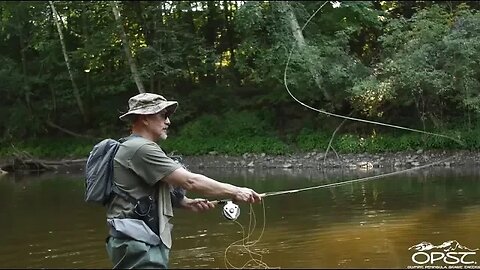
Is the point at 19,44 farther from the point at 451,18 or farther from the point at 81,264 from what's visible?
the point at 81,264

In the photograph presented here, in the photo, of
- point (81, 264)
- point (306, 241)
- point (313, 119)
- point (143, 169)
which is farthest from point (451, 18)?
point (143, 169)

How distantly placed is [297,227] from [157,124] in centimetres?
457

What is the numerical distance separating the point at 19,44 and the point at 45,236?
1793cm

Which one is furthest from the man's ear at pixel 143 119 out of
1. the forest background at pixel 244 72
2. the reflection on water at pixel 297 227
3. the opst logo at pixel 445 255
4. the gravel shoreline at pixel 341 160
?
the forest background at pixel 244 72

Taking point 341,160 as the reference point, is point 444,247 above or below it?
above

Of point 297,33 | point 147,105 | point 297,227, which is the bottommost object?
point 297,227

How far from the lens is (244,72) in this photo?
870 inches

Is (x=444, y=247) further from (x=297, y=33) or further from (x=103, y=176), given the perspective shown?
(x=297, y=33)

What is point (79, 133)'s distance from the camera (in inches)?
966

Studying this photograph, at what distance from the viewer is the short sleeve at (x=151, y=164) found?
3.72 metres

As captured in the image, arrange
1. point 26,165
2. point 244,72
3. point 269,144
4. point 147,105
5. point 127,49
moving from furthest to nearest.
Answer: point 244,72 → point 127,49 → point 269,144 → point 26,165 → point 147,105

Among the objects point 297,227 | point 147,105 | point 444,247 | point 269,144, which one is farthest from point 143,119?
point 269,144

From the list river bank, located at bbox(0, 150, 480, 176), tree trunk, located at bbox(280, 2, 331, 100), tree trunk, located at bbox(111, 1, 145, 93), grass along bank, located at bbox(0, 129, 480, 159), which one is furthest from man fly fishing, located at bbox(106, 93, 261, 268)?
tree trunk, located at bbox(111, 1, 145, 93)

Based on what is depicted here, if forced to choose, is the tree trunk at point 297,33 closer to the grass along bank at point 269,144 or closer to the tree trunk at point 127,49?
the grass along bank at point 269,144
